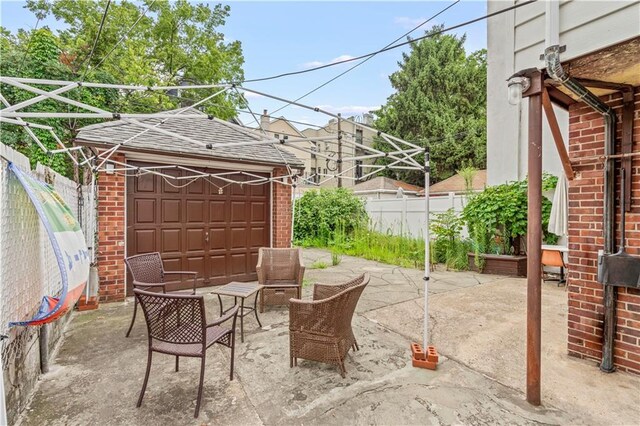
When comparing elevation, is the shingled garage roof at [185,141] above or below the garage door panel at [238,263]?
above

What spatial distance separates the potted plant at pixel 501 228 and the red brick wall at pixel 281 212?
15.3 feet

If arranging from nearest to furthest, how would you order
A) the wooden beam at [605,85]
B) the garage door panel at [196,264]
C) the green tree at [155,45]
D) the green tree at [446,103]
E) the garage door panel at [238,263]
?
the wooden beam at [605,85]
the garage door panel at [196,264]
the garage door panel at [238,263]
the green tree at [155,45]
the green tree at [446,103]

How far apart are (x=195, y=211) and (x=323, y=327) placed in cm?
414

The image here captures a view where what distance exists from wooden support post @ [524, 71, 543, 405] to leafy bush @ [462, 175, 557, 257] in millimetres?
5183

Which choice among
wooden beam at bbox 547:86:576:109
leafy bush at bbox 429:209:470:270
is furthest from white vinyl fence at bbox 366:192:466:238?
wooden beam at bbox 547:86:576:109

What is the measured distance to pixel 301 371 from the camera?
297cm

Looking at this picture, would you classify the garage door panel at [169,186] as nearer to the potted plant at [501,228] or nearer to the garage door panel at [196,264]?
the garage door panel at [196,264]

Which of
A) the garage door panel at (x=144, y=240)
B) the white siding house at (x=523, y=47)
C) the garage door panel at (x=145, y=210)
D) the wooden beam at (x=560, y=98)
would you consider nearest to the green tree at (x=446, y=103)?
the white siding house at (x=523, y=47)

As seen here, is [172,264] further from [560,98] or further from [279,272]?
[560,98]

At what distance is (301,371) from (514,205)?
6.50 meters

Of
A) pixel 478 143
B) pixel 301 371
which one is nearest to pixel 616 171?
pixel 301 371

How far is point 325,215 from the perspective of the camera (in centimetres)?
1241

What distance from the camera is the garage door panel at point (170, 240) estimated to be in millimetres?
5691

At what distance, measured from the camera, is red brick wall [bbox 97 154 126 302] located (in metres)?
5.03
